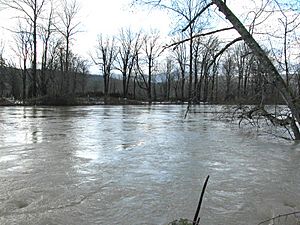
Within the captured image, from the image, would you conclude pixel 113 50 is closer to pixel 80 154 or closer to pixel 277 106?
pixel 277 106

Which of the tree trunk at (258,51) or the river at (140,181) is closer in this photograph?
the river at (140,181)

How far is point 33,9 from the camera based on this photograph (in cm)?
3189

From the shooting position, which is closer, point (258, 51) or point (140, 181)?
point (140, 181)

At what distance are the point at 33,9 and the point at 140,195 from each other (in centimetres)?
3109

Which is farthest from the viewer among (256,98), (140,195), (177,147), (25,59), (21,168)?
(25,59)

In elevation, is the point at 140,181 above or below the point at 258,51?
below

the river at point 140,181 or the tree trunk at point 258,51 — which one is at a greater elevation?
the tree trunk at point 258,51

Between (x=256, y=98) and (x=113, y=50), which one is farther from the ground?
(x=113, y=50)

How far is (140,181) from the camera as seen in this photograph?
205 inches

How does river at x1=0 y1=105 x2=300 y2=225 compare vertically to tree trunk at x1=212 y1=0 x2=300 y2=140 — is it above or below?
below

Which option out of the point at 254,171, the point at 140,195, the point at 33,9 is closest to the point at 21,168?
the point at 140,195

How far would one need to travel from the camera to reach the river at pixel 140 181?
3.87m

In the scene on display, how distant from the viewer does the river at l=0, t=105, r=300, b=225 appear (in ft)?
12.7

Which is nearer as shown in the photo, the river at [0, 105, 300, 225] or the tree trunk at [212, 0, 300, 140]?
the river at [0, 105, 300, 225]
